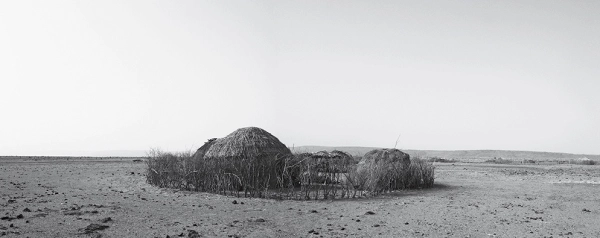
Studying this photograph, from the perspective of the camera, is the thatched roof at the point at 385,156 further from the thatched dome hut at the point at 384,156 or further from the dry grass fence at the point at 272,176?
the dry grass fence at the point at 272,176

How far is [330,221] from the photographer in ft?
31.5

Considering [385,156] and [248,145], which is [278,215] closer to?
[248,145]

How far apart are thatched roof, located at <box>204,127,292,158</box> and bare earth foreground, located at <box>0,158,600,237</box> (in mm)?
2625

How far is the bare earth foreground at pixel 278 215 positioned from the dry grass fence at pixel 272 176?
0.75m

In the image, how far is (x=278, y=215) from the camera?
10.2 m

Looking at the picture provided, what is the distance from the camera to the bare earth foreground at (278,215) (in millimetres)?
8406

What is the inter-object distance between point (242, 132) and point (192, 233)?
9.34m

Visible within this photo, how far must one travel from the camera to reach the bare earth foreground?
8.41 meters

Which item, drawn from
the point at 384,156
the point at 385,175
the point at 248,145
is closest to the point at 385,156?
the point at 384,156

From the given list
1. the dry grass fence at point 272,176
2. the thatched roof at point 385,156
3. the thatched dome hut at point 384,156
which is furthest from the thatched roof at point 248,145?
the thatched roof at point 385,156

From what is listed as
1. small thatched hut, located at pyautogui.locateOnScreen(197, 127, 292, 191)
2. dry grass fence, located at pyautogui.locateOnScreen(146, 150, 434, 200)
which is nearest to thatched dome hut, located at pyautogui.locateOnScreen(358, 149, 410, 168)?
dry grass fence, located at pyautogui.locateOnScreen(146, 150, 434, 200)

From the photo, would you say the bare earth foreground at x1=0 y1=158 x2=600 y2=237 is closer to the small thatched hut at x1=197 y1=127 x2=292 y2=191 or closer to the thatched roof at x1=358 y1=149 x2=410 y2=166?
the small thatched hut at x1=197 y1=127 x2=292 y2=191

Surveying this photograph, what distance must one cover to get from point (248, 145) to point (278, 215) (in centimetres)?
636

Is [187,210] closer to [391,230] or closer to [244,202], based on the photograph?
[244,202]
